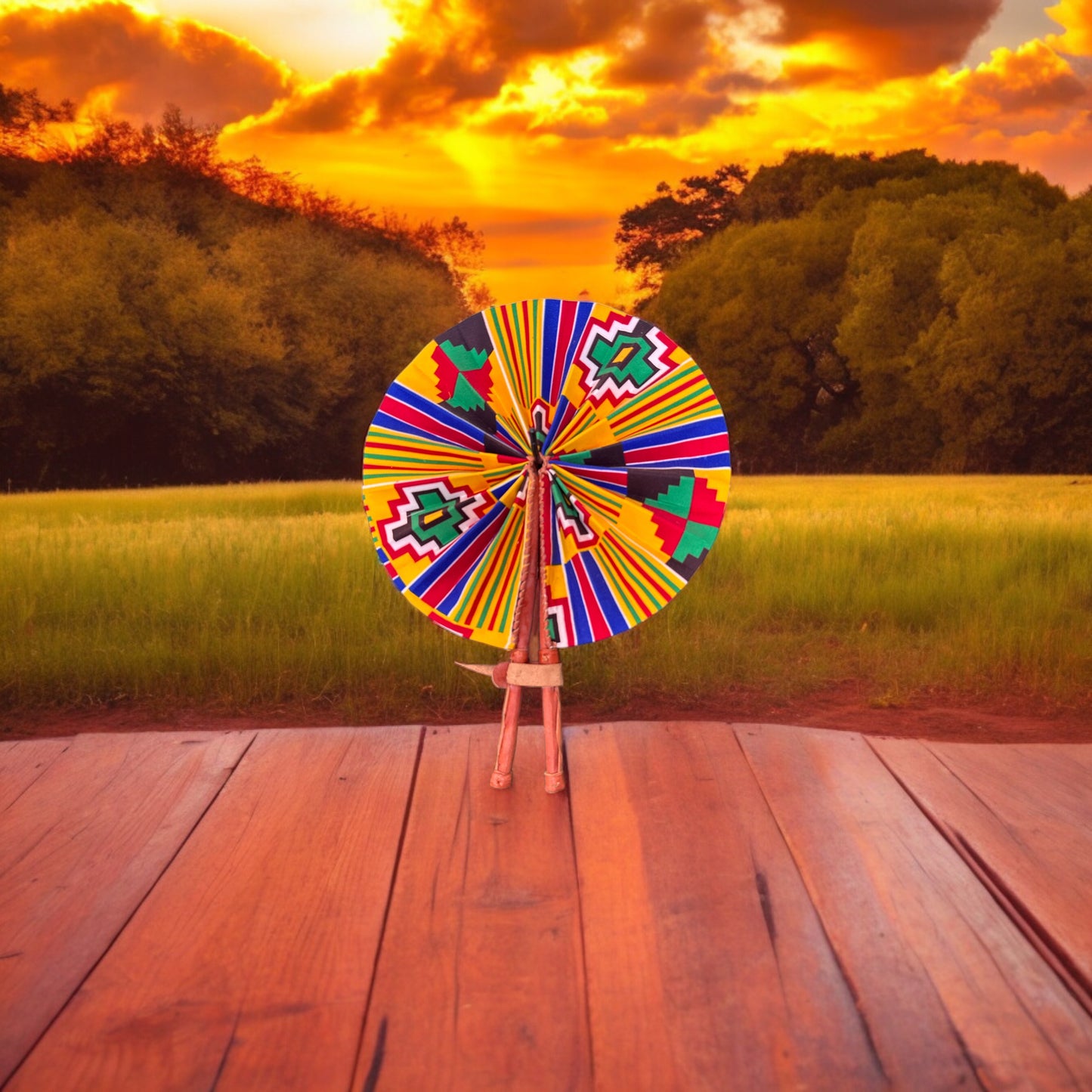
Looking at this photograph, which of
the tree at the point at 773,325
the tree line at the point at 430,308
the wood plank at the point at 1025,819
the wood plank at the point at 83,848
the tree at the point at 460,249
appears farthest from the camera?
the tree at the point at 460,249

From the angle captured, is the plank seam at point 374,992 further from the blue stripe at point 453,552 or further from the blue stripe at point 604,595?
the blue stripe at point 604,595

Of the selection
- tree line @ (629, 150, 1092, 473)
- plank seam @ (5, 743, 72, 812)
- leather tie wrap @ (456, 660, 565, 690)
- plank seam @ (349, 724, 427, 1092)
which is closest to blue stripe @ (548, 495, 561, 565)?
leather tie wrap @ (456, 660, 565, 690)

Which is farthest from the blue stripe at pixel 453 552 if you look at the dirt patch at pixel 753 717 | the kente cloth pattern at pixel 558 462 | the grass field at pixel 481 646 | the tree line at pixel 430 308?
the tree line at pixel 430 308

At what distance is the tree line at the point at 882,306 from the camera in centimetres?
2430

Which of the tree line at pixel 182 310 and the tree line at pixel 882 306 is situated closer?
the tree line at pixel 182 310

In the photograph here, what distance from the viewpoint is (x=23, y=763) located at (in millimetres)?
2543

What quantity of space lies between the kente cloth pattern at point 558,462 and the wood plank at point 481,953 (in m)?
0.37

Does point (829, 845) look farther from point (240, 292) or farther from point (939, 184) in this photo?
point (939, 184)

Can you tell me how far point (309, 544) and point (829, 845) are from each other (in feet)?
13.3

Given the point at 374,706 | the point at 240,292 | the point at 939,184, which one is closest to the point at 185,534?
the point at 374,706

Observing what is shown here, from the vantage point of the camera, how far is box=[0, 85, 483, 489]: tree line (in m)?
23.3

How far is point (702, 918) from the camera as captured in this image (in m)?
1.73

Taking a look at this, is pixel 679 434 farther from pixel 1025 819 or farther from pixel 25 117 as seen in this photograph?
pixel 25 117

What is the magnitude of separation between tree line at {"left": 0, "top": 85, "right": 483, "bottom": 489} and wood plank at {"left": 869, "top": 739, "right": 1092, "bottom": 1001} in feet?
76.1
